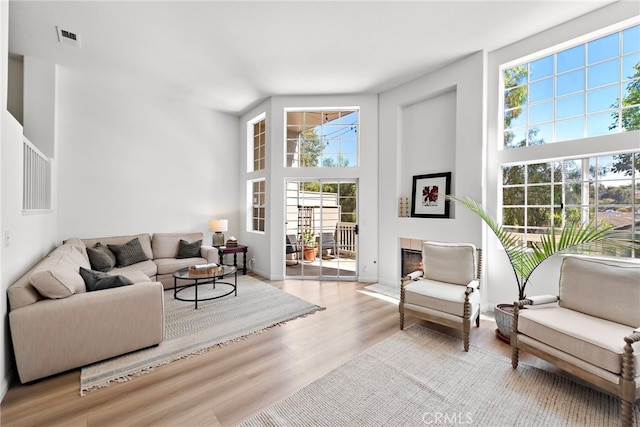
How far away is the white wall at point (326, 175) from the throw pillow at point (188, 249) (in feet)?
4.05

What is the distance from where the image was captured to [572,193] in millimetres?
3168

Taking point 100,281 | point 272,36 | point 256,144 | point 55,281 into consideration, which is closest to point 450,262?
point 272,36

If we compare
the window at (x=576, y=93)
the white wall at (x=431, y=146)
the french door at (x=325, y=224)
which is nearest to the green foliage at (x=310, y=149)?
the french door at (x=325, y=224)

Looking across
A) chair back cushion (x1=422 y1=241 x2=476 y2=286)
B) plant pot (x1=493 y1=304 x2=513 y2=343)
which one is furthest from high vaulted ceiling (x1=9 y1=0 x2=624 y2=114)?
plant pot (x1=493 y1=304 x2=513 y2=343)

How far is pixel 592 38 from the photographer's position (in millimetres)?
3020

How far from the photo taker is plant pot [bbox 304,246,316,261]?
538 centimetres

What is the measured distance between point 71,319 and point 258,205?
3.87 metres

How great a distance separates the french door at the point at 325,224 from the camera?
5172mm

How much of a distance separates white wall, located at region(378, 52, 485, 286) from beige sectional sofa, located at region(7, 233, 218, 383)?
3549 mm

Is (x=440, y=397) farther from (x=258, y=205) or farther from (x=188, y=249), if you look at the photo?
(x=258, y=205)

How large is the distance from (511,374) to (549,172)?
2.37 m

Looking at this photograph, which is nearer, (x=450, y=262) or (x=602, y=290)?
(x=602, y=290)

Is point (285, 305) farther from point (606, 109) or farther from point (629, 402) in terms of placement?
point (606, 109)

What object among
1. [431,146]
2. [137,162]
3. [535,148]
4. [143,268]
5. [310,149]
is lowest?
[143,268]
